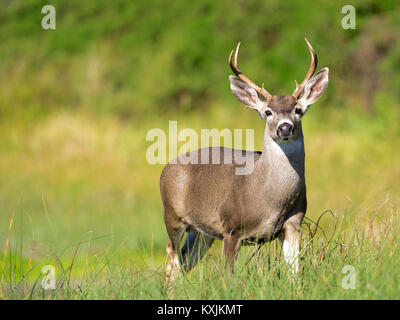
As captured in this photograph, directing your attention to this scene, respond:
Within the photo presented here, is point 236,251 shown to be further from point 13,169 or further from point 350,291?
point 13,169

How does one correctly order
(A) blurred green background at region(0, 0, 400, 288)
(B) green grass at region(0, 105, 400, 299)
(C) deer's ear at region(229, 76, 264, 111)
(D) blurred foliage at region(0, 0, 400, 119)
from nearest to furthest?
1. (B) green grass at region(0, 105, 400, 299)
2. (C) deer's ear at region(229, 76, 264, 111)
3. (A) blurred green background at region(0, 0, 400, 288)
4. (D) blurred foliage at region(0, 0, 400, 119)

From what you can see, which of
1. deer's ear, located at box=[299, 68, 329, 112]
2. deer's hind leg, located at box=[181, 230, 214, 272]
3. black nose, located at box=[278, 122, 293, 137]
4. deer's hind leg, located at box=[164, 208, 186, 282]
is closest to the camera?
black nose, located at box=[278, 122, 293, 137]

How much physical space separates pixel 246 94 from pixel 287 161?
785 millimetres

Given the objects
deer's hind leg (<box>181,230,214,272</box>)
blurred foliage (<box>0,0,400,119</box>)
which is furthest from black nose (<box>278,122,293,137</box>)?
blurred foliage (<box>0,0,400,119</box>)

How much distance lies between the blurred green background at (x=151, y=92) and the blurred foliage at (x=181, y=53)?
4cm

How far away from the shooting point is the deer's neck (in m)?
6.36

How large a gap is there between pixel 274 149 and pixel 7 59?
18.7m

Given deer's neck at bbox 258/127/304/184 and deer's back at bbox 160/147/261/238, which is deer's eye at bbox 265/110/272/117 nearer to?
deer's neck at bbox 258/127/304/184

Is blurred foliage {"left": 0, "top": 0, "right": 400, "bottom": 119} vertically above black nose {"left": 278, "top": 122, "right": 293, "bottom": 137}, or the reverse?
blurred foliage {"left": 0, "top": 0, "right": 400, "bottom": 119}

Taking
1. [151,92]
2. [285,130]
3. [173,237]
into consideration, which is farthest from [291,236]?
[151,92]

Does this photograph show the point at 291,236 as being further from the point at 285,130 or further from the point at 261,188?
the point at 285,130

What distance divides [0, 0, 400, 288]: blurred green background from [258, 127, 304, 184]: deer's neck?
6.72 meters

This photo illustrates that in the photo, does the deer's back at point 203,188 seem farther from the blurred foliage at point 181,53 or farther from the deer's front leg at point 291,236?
the blurred foliage at point 181,53
